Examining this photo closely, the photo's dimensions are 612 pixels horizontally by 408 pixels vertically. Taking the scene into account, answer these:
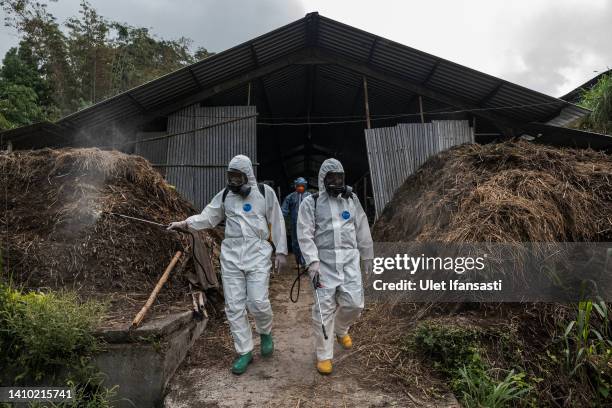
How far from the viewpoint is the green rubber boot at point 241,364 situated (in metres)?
A: 3.48

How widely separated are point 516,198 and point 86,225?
5.09m

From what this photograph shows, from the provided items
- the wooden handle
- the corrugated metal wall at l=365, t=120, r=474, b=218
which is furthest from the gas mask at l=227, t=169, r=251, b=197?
the corrugated metal wall at l=365, t=120, r=474, b=218

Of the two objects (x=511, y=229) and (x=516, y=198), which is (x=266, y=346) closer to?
(x=511, y=229)

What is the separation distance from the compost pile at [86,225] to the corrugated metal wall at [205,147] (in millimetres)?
2825

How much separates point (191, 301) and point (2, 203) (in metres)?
2.69

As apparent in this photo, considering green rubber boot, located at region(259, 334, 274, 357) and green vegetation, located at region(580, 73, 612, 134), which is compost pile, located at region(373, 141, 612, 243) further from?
green vegetation, located at region(580, 73, 612, 134)

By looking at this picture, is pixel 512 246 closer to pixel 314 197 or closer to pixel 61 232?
pixel 314 197

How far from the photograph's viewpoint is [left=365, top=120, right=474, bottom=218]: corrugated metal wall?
8.44m

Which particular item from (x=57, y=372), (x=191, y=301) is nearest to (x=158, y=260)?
(x=191, y=301)

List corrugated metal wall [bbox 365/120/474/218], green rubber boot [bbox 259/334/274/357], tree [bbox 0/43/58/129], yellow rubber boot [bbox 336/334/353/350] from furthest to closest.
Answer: tree [bbox 0/43/58/129] → corrugated metal wall [bbox 365/120/474/218] → yellow rubber boot [bbox 336/334/353/350] → green rubber boot [bbox 259/334/274/357]

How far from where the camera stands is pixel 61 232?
4.46m

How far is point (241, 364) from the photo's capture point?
350cm

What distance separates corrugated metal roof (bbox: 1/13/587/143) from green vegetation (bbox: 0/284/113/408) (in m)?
5.45

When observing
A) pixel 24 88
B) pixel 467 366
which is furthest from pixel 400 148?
pixel 24 88
